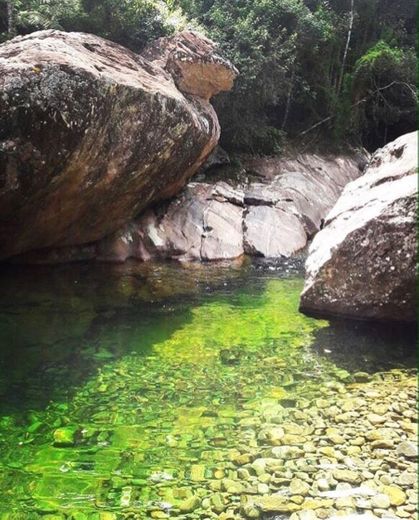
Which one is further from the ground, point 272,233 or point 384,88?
point 384,88

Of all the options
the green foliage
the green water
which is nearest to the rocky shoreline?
the green water

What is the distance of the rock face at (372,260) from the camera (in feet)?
21.7

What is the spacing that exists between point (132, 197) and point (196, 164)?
265cm

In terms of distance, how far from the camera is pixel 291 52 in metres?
17.5

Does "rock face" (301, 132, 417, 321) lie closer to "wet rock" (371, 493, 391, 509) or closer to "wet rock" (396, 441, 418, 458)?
"wet rock" (396, 441, 418, 458)

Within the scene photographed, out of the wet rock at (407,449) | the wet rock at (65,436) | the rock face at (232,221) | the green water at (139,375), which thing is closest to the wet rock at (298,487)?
the green water at (139,375)

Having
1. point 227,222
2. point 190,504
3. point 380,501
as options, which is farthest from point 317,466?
point 227,222

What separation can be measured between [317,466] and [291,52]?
1627 cm

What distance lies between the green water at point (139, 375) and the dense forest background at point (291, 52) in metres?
7.15

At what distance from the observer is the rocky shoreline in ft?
11.2

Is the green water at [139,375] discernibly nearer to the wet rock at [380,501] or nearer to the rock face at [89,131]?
the wet rock at [380,501]

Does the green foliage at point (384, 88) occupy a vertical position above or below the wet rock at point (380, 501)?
above

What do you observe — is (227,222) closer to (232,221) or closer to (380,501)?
(232,221)

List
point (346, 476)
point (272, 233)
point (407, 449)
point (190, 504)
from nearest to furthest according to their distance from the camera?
point (190, 504) < point (346, 476) < point (407, 449) < point (272, 233)
